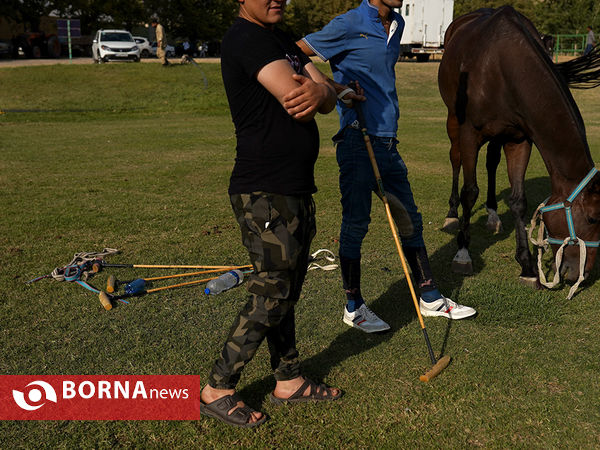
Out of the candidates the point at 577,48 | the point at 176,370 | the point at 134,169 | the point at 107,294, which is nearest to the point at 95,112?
the point at 134,169

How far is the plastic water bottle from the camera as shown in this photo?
531 centimetres

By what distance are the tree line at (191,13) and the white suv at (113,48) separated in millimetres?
18680

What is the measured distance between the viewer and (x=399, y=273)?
5.89 metres

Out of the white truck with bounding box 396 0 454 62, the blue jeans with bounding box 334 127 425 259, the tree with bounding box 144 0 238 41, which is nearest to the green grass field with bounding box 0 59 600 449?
the blue jeans with bounding box 334 127 425 259

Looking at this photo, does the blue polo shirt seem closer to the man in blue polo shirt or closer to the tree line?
the man in blue polo shirt

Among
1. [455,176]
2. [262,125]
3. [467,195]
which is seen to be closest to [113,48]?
[455,176]

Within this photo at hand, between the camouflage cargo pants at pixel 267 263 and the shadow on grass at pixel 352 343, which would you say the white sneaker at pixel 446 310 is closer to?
the shadow on grass at pixel 352 343

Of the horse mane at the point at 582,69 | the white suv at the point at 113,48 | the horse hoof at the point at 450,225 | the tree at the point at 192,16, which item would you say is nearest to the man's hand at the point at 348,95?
the horse mane at the point at 582,69

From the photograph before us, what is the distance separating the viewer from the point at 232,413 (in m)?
3.37

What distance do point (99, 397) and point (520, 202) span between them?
14.3 feet

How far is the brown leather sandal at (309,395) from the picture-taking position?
3.59 meters

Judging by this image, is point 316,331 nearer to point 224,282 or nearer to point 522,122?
point 224,282

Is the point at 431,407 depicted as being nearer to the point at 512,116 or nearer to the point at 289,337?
the point at 289,337

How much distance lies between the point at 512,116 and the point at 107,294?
405 centimetres
